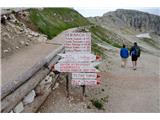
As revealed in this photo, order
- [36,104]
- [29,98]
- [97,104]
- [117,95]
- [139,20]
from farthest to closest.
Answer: [139,20], [117,95], [97,104], [36,104], [29,98]

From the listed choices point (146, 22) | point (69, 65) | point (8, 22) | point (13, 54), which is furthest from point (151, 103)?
point (146, 22)

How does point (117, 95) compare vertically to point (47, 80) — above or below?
below

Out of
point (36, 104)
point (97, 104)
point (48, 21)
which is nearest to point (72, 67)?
point (97, 104)

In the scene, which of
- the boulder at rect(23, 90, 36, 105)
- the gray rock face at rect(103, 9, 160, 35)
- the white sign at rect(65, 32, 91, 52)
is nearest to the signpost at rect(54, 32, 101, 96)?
the white sign at rect(65, 32, 91, 52)

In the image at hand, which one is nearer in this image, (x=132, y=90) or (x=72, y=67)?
(x=72, y=67)

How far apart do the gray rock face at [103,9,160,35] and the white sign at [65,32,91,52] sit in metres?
132

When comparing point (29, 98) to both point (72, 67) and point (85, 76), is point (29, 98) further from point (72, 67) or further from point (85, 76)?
point (85, 76)

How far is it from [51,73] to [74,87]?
1.15m

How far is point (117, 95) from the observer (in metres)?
16.5

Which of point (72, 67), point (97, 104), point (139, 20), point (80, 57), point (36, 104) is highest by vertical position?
point (80, 57)

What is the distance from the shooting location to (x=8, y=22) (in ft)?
64.1

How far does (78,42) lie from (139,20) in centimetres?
13810

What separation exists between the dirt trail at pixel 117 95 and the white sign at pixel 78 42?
5.49 feet

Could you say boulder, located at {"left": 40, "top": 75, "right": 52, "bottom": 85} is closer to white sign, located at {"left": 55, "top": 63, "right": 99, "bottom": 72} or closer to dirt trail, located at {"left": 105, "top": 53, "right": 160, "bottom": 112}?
white sign, located at {"left": 55, "top": 63, "right": 99, "bottom": 72}
